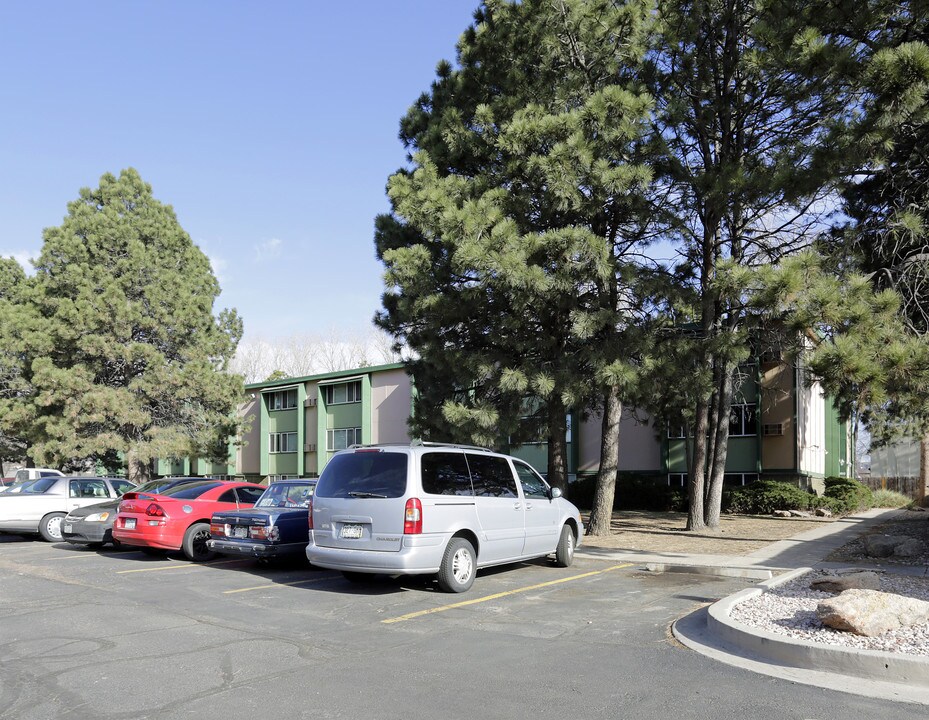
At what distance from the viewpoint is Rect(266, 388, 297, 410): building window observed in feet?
147

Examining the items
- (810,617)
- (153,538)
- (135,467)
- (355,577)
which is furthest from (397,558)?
(135,467)

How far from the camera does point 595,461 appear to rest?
3192 cm

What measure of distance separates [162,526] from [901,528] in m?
16.8

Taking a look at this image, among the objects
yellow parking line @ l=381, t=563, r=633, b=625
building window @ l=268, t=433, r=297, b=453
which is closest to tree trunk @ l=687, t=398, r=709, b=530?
yellow parking line @ l=381, t=563, r=633, b=625

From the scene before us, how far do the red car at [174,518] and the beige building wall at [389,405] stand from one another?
22.4 m

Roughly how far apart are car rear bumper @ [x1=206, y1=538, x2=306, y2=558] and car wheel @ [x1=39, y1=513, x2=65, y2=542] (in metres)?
7.57

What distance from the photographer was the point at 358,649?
24.4 ft

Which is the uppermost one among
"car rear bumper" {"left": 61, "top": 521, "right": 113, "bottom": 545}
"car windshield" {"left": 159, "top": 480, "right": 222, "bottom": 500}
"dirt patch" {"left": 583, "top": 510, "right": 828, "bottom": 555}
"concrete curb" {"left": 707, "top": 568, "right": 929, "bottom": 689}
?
"car windshield" {"left": 159, "top": 480, "right": 222, "bottom": 500}

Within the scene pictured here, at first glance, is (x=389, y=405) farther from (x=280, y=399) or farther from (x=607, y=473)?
(x=607, y=473)

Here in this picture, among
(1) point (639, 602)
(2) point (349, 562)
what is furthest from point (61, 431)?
(1) point (639, 602)

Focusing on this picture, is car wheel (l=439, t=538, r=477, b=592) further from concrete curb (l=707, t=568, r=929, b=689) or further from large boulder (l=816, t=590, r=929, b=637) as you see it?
large boulder (l=816, t=590, r=929, b=637)

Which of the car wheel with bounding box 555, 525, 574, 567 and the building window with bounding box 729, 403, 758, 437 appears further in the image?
the building window with bounding box 729, 403, 758, 437

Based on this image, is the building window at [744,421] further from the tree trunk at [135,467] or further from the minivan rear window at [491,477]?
the tree trunk at [135,467]

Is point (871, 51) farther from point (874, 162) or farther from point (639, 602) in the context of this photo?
point (639, 602)
